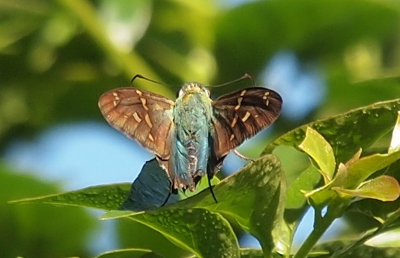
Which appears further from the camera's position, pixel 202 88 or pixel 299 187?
pixel 202 88

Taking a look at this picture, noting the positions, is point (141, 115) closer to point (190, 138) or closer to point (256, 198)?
point (190, 138)

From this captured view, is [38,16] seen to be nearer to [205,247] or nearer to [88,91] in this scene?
[88,91]

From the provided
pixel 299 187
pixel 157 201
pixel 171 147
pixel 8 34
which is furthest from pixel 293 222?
pixel 8 34

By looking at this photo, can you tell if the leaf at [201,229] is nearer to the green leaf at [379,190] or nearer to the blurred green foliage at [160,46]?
the green leaf at [379,190]

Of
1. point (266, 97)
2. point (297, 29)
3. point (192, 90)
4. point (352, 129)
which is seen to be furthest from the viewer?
point (297, 29)

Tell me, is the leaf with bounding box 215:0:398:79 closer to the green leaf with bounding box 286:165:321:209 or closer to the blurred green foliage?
the blurred green foliage

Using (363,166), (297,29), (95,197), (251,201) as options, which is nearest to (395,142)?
(363,166)

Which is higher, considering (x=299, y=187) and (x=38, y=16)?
(x=38, y=16)
